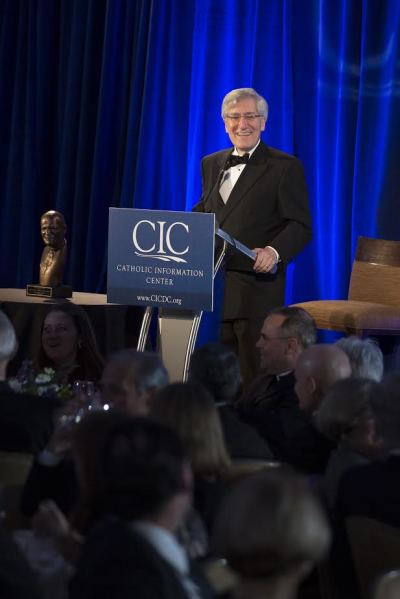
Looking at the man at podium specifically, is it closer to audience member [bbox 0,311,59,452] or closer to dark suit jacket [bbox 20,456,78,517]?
audience member [bbox 0,311,59,452]

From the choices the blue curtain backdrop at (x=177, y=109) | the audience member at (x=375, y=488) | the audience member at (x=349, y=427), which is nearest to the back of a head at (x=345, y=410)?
the audience member at (x=349, y=427)

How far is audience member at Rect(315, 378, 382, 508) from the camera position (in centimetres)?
307

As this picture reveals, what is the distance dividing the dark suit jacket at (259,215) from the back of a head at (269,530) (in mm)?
3963

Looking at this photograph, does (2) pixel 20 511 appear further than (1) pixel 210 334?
No

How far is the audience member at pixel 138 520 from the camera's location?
1767 millimetres

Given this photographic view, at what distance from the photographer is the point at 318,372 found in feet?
12.5

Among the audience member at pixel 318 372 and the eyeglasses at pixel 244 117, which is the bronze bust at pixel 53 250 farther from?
the audience member at pixel 318 372

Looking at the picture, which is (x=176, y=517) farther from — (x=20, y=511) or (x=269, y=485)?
(x=20, y=511)

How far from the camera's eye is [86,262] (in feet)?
28.4

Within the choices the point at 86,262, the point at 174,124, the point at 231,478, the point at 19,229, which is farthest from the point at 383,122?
the point at 231,478

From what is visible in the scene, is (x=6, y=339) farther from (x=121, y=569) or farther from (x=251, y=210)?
(x=251, y=210)

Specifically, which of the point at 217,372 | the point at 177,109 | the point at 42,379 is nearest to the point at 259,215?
the point at 42,379

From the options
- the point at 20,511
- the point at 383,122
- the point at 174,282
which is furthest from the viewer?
the point at 383,122

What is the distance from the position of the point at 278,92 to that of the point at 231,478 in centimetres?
543
